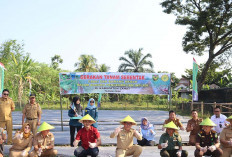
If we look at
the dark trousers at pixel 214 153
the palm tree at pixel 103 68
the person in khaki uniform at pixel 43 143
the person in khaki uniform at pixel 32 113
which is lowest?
the dark trousers at pixel 214 153

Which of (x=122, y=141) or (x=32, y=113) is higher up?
(x=32, y=113)

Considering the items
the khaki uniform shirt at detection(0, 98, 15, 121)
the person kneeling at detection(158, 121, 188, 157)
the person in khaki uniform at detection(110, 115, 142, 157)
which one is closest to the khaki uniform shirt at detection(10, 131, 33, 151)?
the person in khaki uniform at detection(110, 115, 142, 157)

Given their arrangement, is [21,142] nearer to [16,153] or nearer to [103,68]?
[16,153]

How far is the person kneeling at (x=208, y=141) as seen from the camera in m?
5.40

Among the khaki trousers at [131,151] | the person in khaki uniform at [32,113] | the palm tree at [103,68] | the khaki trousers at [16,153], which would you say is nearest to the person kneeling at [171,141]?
the khaki trousers at [131,151]

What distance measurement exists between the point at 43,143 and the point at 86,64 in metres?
38.1

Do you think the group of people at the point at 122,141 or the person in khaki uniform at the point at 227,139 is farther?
the person in khaki uniform at the point at 227,139

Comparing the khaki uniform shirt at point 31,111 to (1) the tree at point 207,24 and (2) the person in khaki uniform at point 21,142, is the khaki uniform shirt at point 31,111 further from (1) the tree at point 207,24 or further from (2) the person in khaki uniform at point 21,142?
(1) the tree at point 207,24

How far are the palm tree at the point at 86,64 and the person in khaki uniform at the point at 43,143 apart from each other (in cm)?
3753

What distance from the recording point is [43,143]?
17.9 ft

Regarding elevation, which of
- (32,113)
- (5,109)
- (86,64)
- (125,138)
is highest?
(86,64)

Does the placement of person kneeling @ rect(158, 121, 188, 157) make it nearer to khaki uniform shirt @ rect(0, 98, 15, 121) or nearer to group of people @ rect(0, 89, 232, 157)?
group of people @ rect(0, 89, 232, 157)

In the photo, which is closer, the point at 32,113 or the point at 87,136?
the point at 87,136

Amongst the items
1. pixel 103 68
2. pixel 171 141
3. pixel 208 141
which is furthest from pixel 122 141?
pixel 103 68
